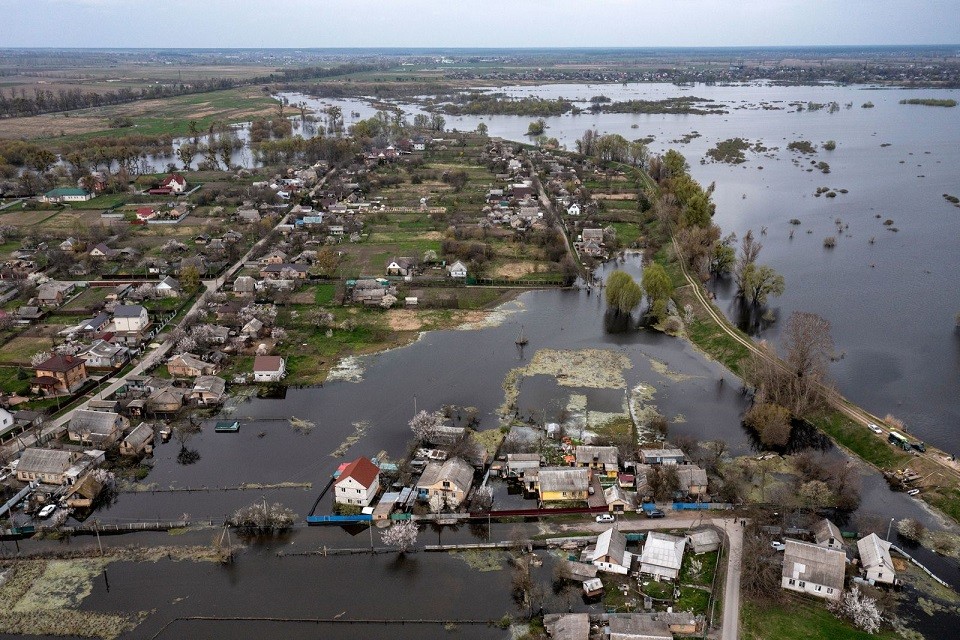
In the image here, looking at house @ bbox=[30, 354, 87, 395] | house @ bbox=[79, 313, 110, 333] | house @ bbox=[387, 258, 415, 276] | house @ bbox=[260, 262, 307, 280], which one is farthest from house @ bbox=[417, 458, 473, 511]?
house @ bbox=[260, 262, 307, 280]

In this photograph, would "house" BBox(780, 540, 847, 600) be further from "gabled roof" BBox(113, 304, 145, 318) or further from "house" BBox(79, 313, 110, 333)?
"house" BBox(79, 313, 110, 333)

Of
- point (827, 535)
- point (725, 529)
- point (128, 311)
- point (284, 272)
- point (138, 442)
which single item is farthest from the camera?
point (284, 272)

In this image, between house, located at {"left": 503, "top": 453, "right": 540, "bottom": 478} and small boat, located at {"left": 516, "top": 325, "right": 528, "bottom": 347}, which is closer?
house, located at {"left": 503, "top": 453, "right": 540, "bottom": 478}

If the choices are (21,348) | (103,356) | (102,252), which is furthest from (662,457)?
(102,252)

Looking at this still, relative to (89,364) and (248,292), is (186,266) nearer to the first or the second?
(248,292)

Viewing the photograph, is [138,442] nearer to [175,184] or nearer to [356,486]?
[356,486]

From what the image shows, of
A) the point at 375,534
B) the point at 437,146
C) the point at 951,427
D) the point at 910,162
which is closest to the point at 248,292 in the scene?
the point at 375,534

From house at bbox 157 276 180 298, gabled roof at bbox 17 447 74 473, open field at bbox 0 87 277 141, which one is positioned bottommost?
gabled roof at bbox 17 447 74 473
